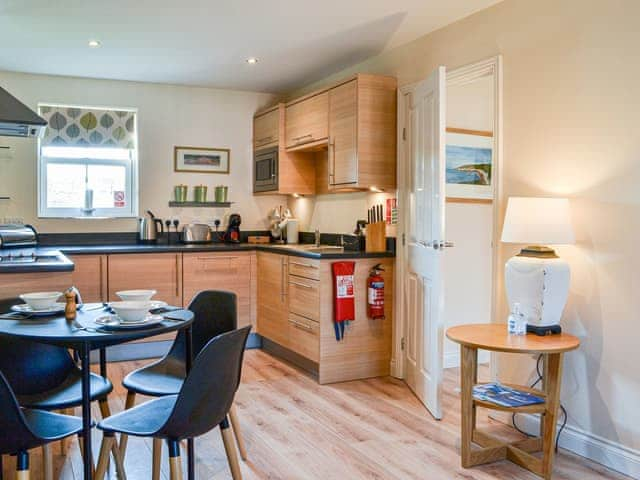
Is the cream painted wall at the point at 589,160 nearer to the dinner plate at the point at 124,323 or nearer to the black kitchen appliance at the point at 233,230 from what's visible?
the dinner plate at the point at 124,323

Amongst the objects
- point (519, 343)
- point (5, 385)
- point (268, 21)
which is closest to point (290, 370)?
point (519, 343)

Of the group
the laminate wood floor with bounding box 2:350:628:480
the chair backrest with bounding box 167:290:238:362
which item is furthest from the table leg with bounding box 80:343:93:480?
the chair backrest with bounding box 167:290:238:362

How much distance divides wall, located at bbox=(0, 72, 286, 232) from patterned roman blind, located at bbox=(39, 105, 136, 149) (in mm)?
85

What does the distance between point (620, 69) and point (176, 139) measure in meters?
4.06

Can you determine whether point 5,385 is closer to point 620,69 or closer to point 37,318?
point 37,318

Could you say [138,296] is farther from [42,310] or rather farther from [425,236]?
[425,236]

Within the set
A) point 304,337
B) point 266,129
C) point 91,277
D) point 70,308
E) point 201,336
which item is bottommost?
point 304,337

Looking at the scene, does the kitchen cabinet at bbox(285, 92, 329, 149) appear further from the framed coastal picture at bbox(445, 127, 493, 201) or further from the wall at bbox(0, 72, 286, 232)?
the framed coastal picture at bbox(445, 127, 493, 201)

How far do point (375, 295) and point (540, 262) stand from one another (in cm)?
154

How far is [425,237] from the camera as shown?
3.65 metres

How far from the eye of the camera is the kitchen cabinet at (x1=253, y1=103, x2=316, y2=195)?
17.7 feet

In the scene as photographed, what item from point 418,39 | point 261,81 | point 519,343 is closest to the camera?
point 519,343

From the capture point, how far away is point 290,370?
179 inches

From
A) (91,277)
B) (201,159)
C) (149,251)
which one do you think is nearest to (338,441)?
(149,251)
